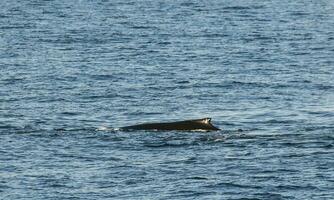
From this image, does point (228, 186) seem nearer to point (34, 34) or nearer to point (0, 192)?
point (0, 192)

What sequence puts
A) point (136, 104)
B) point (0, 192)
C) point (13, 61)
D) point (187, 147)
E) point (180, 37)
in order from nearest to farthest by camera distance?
point (0, 192) → point (187, 147) → point (136, 104) → point (13, 61) → point (180, 37)

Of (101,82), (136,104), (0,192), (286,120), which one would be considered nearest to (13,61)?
(101,82)

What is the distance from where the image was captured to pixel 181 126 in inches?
2279

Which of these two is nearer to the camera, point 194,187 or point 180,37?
point 194,187

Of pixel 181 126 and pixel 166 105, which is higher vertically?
pixel 181 126

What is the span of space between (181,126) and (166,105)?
32.0 ft

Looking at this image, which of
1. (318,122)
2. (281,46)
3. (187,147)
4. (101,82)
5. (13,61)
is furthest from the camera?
(281,46)

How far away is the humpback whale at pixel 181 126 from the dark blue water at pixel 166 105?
81 centimetres

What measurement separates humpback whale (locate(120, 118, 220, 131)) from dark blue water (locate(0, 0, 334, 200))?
0.81 metres

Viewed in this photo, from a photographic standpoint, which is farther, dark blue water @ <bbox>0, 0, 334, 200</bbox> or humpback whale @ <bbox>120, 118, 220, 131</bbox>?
humpback whale @ <bbox>120, 118, 220, 131</bbox>

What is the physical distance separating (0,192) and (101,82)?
30923 millimetres

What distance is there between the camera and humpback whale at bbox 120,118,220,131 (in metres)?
57.4

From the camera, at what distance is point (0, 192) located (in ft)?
152

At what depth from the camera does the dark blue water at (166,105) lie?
4819cm
